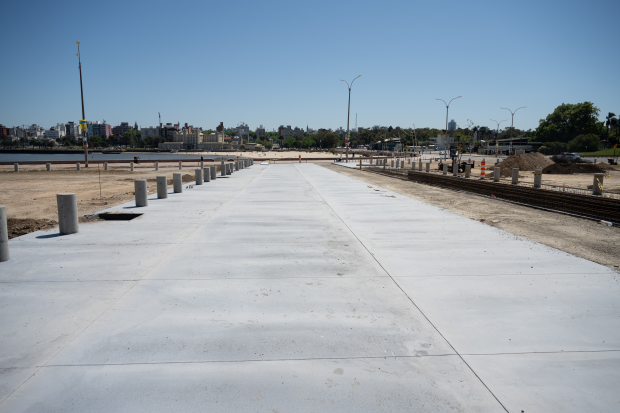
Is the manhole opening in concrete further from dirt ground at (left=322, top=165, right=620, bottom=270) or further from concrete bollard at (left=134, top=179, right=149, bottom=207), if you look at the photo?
dirt ground at (left=322, top=165, right=620, bottom=270)

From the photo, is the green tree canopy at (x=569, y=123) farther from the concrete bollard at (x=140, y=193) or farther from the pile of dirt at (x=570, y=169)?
the concrete bollard at (x=140, y=193)

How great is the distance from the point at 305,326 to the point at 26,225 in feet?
33.7

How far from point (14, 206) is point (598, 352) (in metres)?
18.6

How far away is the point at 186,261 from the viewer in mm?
6574

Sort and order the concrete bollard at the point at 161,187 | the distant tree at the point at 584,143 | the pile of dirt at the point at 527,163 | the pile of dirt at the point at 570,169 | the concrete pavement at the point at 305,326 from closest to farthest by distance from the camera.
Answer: the concrete pavement at the point at 305,326, the concrete bollard at the point at 161,187, the pile of dirt at the point at 570,169, the pile of dirt at the point at 527,163, the distant tree at the point at 584,143

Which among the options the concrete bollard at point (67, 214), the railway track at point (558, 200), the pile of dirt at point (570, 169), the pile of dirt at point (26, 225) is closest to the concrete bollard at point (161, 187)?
the pile of dirt at point (26, 225)

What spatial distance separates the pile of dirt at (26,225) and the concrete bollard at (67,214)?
1.79 m

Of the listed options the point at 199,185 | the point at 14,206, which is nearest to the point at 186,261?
the point at 14,206

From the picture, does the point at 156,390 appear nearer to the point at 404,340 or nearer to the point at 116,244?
the point at 404,340

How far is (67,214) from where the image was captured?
336 inches

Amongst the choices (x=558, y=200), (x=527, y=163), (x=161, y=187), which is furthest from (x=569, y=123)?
(x=161, y=187)

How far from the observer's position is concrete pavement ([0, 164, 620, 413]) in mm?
3070

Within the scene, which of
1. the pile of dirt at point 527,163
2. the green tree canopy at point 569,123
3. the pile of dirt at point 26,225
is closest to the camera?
the pile of dirt at point 26,225

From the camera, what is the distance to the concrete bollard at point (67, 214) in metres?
8.48
